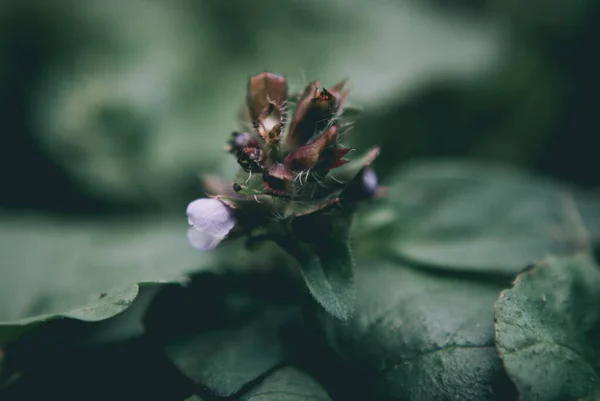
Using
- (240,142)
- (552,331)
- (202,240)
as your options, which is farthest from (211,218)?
(552,331)

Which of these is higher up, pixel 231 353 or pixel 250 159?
pixel 250 159

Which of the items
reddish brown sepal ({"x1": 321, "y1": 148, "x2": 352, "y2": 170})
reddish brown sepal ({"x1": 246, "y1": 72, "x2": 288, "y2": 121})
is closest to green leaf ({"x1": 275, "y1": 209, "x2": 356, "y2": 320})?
reddish brown sepal ({"x1": 321, "y1": 148, "x2": 352, "y2": 170})

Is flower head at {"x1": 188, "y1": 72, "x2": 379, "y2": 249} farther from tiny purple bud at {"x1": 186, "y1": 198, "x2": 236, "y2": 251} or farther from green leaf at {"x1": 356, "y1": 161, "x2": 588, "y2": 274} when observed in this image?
green leaf at {"x1": 356, "y1": 161, "x2": 588, "y2": 274}

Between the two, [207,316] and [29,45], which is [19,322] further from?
→ [29,45]

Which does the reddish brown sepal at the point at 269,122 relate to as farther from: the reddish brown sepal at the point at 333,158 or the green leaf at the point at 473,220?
the green leaf at the point at 473,220

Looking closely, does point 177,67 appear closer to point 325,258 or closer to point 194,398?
point 325,258

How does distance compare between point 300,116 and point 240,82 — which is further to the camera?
point 240,82

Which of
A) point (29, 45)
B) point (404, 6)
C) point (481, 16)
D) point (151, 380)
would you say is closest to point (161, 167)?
point (29, 45)
